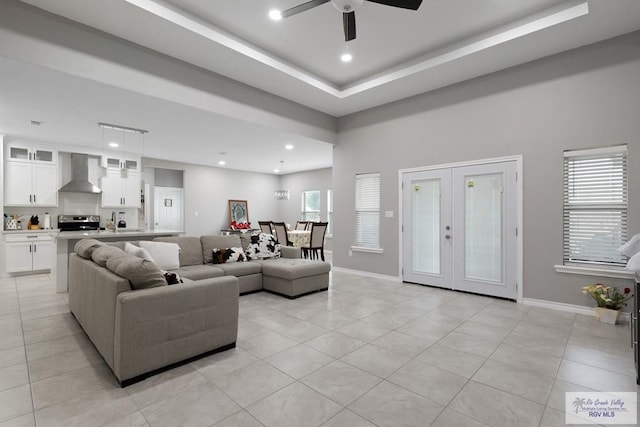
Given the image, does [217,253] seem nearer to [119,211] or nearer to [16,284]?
[16,284]

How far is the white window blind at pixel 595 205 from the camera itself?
3.51 metres

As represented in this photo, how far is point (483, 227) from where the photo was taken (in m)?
4.49

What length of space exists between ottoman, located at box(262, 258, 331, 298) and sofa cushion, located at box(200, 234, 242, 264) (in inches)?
26.2

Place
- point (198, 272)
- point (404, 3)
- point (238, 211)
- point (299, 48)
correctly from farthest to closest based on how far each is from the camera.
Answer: point (238, 211)
point (299, 48)
point (198, 272)
point (404, 3)

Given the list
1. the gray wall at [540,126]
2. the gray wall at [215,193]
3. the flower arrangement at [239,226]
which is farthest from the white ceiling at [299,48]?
the flower arrangement at [239,226]

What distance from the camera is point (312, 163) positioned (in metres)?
9.44

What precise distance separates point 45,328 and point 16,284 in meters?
3.15

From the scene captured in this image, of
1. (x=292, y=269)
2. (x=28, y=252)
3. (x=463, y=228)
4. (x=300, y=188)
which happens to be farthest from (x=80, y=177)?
(x=463, y=228)

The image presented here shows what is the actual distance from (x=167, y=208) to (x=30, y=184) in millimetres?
3261

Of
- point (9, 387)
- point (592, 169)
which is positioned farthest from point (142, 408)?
point (592, 169)

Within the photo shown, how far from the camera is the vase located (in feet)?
10.8

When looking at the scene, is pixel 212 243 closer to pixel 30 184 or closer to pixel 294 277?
pixel 294 277

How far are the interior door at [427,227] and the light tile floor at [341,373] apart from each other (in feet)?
4.24

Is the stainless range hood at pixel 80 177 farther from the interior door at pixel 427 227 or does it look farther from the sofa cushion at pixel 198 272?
the interior door at pixel 427 227
